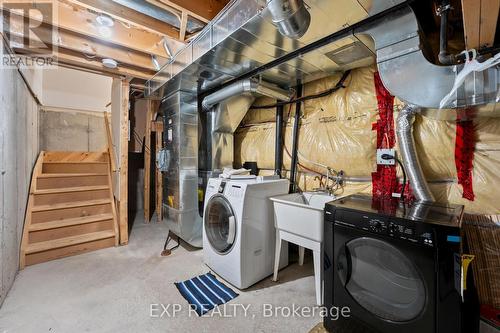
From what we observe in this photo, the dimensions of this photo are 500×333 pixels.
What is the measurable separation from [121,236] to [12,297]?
46.8 inches

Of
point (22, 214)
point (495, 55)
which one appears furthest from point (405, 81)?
point (22, 214)

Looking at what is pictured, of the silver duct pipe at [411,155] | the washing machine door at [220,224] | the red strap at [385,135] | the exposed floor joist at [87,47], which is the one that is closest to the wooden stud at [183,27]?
the exposed floor joist at [87,47]

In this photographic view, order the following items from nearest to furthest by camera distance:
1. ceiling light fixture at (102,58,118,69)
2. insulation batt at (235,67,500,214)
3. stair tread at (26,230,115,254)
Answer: insulation batt at (235,67,500,214) < stair tread at (26,230,115,254) < ceiling light fixture at (102,58,118,69)

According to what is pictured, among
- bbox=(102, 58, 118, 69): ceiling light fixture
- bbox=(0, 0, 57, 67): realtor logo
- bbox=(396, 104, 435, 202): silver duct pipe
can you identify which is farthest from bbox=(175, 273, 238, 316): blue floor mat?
bbox=(102, 58, 118, 69): ceiling light fixture

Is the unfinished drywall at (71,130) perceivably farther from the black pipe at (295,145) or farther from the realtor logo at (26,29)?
the black pipe at (295,145)

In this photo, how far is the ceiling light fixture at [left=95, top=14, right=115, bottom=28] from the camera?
196cm

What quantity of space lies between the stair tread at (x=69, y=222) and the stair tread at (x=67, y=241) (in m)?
0.17

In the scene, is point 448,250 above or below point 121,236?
above

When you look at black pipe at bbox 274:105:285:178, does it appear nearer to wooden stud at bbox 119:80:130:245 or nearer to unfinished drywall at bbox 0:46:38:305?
wooden stud at bbox 119:80:130:245

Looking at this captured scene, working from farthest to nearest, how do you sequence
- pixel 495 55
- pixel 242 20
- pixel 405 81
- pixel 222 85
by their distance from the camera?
1. pixel 222 85
2. pixel 242 20
3. pixel 405 81
4. pixel 495 55

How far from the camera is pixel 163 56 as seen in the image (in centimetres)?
247

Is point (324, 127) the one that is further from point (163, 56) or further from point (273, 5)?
point (163, 56)

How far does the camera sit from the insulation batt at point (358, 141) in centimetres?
142

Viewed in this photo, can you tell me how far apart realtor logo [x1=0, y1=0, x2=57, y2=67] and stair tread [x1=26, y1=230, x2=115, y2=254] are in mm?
1927
